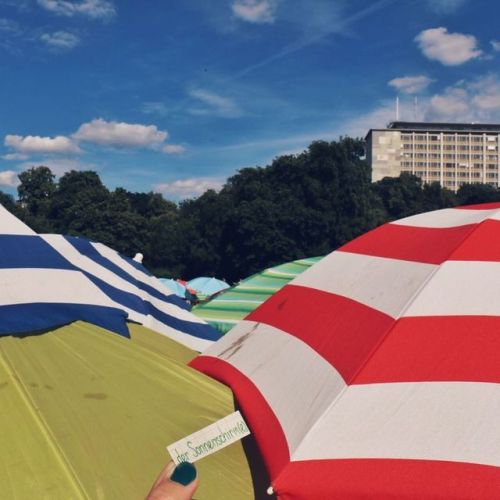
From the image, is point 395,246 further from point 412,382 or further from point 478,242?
point 412,382

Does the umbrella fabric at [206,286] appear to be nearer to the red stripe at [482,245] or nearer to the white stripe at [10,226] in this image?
the white stripe at [10,226]

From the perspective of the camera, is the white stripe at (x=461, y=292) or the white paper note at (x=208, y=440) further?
the white stripe at (x=461, y=292)

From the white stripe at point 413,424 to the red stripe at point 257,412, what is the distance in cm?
9

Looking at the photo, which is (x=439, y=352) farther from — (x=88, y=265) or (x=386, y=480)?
(x=88, y=265)

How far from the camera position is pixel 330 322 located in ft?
6.45

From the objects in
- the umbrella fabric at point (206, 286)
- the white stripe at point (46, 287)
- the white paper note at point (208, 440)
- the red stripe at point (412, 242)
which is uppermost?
the red stripe at point (412, 242)

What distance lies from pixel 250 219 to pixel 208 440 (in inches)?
1350

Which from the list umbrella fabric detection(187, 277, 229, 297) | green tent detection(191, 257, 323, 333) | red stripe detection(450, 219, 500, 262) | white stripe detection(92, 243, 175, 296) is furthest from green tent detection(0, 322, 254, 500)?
umbrella fabric detection(187, 277, 229, 297)

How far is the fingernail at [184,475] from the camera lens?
1232mm

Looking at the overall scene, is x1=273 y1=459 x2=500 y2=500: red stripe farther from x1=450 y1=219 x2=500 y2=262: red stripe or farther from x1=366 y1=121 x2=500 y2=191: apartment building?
x1=366 y1=121 x2=500 y2=191: apartment building

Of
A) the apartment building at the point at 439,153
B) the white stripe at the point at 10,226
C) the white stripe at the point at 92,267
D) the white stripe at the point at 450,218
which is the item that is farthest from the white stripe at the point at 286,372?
the apartment building at the point at 439,153

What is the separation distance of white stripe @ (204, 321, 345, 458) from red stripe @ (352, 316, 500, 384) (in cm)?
14

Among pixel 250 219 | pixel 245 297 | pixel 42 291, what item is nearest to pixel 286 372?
pixel 42 291

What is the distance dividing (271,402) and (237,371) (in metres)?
0.42
